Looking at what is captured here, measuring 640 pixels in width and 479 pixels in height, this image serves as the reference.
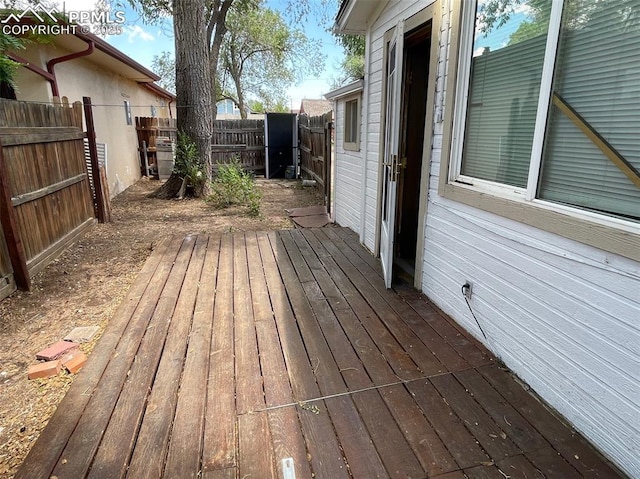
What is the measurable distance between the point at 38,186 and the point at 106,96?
5.59 m

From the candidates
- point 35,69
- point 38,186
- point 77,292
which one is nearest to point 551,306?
point 77,292

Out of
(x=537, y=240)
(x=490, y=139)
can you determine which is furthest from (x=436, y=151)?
(x=537, y=240)

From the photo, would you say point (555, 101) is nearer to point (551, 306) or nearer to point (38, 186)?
point (551, 306)

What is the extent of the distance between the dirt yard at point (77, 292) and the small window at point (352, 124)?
1596 mm

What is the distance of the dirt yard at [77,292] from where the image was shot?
5.95ft

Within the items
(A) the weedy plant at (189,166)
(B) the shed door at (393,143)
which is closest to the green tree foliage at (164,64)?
(A) the weedy plant at (189,166)

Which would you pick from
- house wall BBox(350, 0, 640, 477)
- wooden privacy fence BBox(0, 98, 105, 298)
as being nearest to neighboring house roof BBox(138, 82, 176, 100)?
wooden privacy fence BBox(0, 98, 105, 298)

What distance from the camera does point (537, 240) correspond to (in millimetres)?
1792

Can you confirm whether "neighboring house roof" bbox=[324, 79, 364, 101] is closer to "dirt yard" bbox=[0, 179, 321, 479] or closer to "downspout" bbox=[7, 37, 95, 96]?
"dirt yard" bbox=[0, 179, 321, 479]

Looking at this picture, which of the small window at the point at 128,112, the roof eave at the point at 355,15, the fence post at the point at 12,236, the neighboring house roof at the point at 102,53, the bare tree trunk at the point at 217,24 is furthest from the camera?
the bare tree trunk at the point at 217,24

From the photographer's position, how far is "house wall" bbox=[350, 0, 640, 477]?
1430mm

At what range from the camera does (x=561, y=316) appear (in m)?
1.70

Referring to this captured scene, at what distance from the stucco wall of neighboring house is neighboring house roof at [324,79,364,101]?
435 cm

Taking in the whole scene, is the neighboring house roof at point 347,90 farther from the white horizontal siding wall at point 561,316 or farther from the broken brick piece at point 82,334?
the broken brick piece at point 82,334
